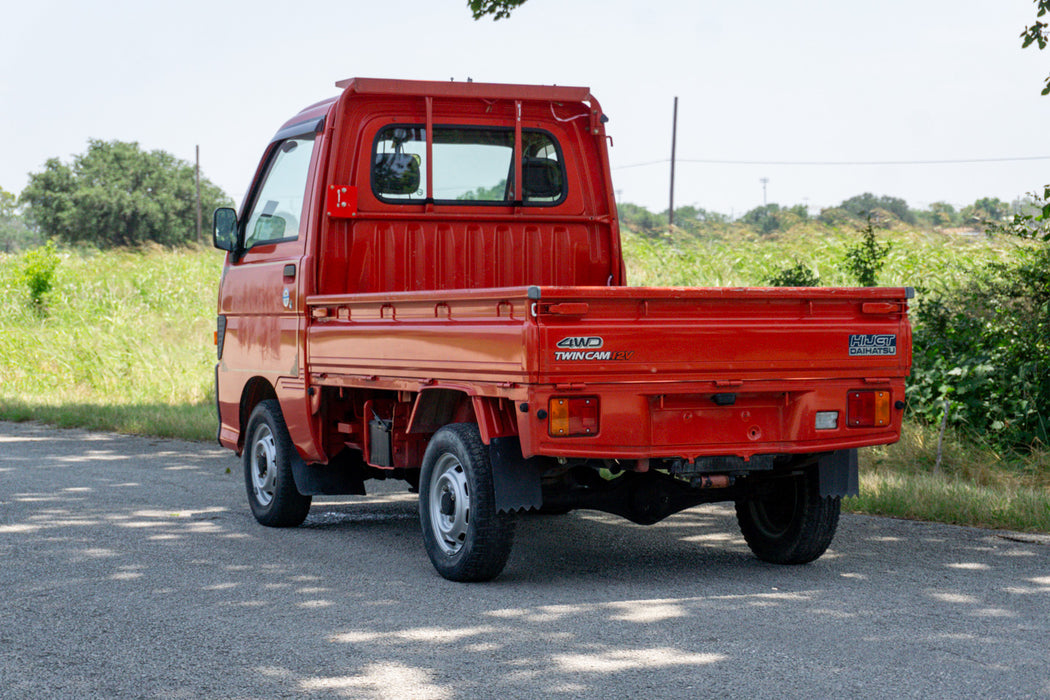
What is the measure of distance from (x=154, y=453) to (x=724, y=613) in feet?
27.1

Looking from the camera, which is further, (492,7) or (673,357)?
→ (492,7)

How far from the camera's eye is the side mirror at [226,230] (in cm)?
866

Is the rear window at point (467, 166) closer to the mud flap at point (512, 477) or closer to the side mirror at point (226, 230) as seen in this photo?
the side mirror at point (226, 230)

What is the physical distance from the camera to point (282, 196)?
8.31 m

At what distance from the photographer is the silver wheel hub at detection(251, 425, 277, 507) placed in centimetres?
820

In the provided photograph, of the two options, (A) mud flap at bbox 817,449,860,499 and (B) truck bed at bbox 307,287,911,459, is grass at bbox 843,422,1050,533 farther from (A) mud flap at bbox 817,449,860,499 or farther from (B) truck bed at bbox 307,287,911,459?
(B) truck bed at bbox 307,287,911,459

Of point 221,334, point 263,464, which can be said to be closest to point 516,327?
point 263,464

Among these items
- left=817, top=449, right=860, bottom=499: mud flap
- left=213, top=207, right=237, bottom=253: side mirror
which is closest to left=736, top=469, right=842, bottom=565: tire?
left=817, top=449, right=860, bottom=499: mud flap

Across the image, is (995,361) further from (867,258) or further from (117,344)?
(117,344)

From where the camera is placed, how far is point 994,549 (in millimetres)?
7109

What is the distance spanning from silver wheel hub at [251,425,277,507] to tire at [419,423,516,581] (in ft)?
6.34

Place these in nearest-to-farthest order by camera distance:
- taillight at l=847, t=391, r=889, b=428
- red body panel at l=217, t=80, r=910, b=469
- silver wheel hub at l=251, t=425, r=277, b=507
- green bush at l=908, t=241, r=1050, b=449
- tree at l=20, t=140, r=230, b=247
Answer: red body panel at l=217, t=80, r=910, b=469 < taillight at l=847, t=391, r=889, b=428 < silver wheel hub at l=251, t=425, r=277, b=507 < green bush at l=908, t=241, r=1050, b=449 < tree at l=20, t=140, r=230, b=247

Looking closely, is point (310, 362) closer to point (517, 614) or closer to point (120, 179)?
point (517, 614)

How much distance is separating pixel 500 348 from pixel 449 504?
1.08 metres
